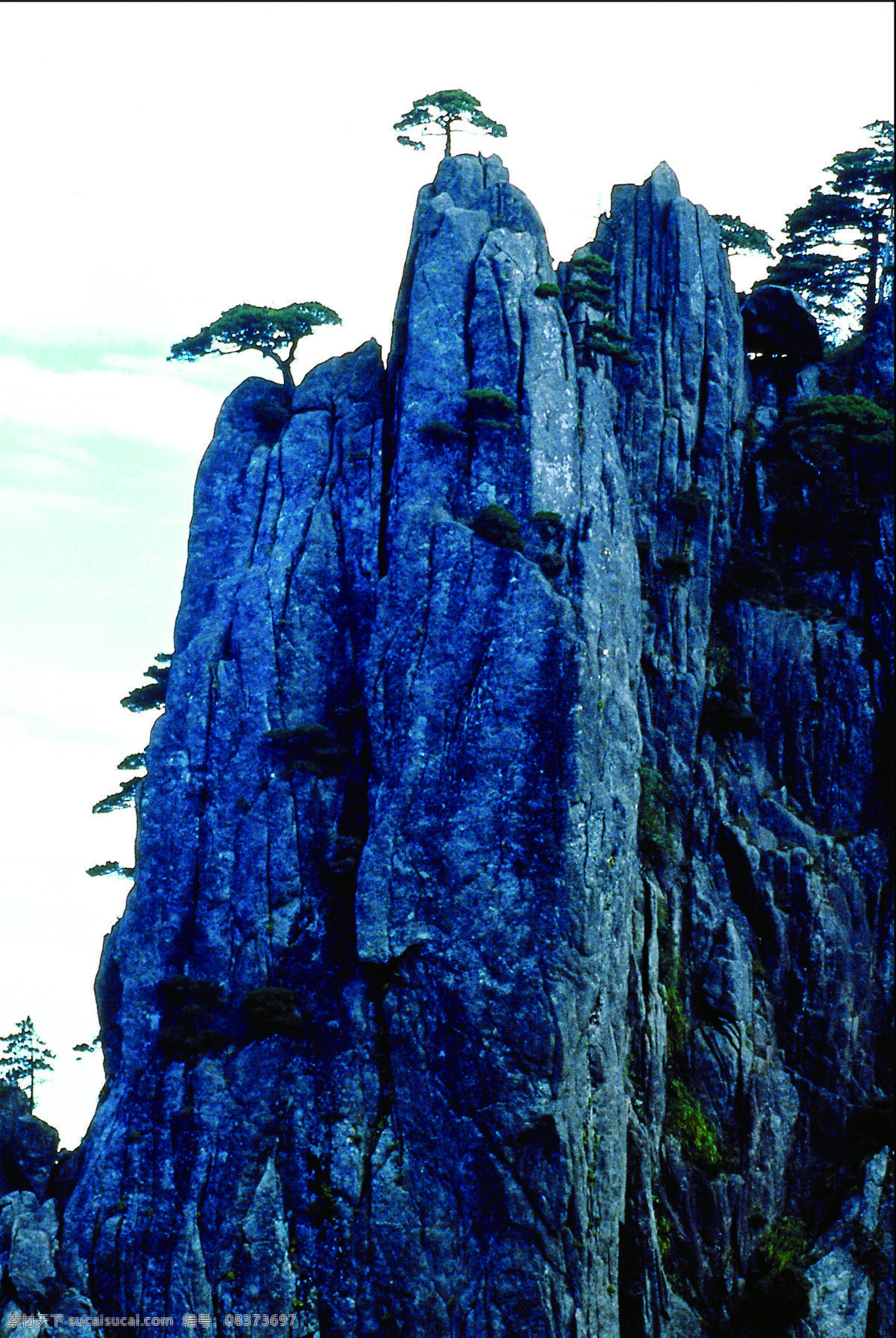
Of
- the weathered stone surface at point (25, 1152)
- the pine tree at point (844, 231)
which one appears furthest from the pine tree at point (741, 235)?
the weathered stone surface at point (25, 1152)

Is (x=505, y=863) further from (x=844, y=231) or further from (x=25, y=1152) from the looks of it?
(x=844, y=231)

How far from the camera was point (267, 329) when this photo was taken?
243 feet

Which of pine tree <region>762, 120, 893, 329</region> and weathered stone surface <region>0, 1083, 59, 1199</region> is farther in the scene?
pine tree <region>762, 120, 893, 329</region>

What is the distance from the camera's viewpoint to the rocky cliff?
55.8 m

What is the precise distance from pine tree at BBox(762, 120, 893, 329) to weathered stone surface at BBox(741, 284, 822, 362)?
9047 mm

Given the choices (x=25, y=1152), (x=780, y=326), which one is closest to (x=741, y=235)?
(x=780, y=326)

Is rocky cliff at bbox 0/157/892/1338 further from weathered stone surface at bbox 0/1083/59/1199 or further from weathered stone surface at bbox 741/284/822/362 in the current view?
weathered stone surface at bbox 741/284/822/362

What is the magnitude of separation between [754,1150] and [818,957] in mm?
8682

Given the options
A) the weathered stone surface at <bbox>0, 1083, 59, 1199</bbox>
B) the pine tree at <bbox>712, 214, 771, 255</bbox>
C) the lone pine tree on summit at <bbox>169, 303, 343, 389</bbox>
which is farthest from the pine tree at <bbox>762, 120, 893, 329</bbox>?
the weathered stone surface at <bbox>0, 1083, 59, 1199</bbox>

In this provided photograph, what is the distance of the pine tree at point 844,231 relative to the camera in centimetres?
8919

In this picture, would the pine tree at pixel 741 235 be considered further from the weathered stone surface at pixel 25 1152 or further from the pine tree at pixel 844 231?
the weathered stone surface at pixel 25 1152

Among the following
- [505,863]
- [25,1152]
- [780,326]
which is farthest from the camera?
[780,326]

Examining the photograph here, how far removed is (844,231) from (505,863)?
50675 millimetres

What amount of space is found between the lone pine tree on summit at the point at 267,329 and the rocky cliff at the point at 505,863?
2.74m
